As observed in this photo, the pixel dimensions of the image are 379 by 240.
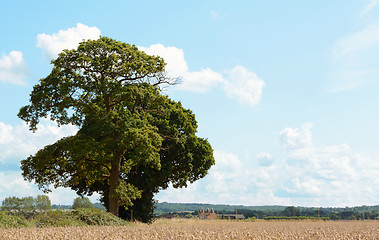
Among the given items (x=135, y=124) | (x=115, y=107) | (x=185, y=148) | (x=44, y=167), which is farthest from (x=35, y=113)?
(x=185, y=148)

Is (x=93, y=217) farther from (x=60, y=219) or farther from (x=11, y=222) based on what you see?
(x=11, y=222)

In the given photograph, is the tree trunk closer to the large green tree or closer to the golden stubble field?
the large green tree

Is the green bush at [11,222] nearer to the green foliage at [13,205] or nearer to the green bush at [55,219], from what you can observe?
the green bush at [55,219]

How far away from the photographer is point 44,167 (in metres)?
29.1

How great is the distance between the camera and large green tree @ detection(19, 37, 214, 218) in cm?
2684

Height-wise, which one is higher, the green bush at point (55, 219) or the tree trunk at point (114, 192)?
the tree trunk at point (114, 192)

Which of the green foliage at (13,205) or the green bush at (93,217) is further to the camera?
the green foliage at (13,205)

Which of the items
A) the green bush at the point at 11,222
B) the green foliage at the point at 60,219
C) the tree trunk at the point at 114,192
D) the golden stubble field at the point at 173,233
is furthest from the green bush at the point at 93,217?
the golden stubble field at the point at 173,233

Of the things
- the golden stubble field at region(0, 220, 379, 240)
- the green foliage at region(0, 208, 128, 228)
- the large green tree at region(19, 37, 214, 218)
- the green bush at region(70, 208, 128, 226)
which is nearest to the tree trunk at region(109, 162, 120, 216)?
the large green tree at region(19, 37, 214, 218)

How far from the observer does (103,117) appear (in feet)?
89.5

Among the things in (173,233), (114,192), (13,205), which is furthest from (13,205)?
(173,233)

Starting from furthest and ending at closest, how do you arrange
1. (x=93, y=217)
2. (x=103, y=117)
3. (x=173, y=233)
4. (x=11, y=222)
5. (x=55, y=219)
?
(x=103, y=117), (x=93, y=217), (x=55, y=219), (x=11, y=222), (x=173, y=233)

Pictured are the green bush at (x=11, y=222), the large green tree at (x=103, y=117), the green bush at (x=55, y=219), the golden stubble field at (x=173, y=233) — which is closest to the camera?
the golden stubble field at (x=173, y=233)

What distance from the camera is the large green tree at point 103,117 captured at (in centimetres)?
2684
